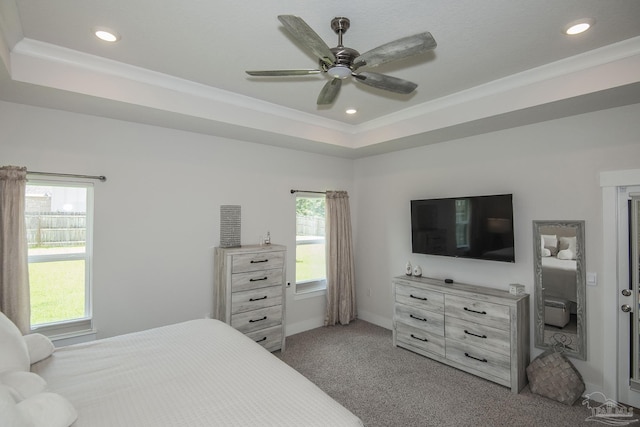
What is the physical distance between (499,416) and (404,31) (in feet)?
10.1

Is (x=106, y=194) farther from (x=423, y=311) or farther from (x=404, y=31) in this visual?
(x=423, y=311)

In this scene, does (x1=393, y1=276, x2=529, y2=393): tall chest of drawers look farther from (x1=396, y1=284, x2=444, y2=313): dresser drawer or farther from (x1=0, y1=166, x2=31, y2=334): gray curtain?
(x1=0, y1=166, x2=31, y2=334): gray curtain

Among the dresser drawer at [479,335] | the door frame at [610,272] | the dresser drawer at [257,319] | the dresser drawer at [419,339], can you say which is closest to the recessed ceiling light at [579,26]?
the door frame at [610,272]

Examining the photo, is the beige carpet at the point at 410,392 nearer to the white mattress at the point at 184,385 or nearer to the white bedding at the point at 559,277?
the white bedding at the point at 559,277

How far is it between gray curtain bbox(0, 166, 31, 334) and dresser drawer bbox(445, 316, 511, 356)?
156 inches

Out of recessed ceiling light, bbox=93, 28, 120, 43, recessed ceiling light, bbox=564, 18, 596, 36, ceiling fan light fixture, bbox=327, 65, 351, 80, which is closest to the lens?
ceiling fan light fixture, bbox=327, 65, 351, 80

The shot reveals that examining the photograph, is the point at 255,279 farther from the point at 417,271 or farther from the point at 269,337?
the point at 417,271

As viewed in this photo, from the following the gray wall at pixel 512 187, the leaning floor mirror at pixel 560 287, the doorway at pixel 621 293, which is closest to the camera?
the doorway at pixel 621 293

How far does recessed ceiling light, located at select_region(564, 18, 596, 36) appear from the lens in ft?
6.59

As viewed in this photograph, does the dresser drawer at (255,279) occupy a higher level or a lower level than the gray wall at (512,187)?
lower

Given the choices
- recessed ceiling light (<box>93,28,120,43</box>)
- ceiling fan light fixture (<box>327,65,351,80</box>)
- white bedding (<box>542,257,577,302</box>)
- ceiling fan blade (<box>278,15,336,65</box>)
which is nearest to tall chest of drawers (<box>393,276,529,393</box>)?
white bedding (<box>542,257,577,302</box>)

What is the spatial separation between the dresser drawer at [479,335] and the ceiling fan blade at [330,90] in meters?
2.63

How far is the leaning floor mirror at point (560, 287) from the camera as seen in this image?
2.97m

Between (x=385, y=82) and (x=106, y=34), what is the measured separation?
1935 millimetres
